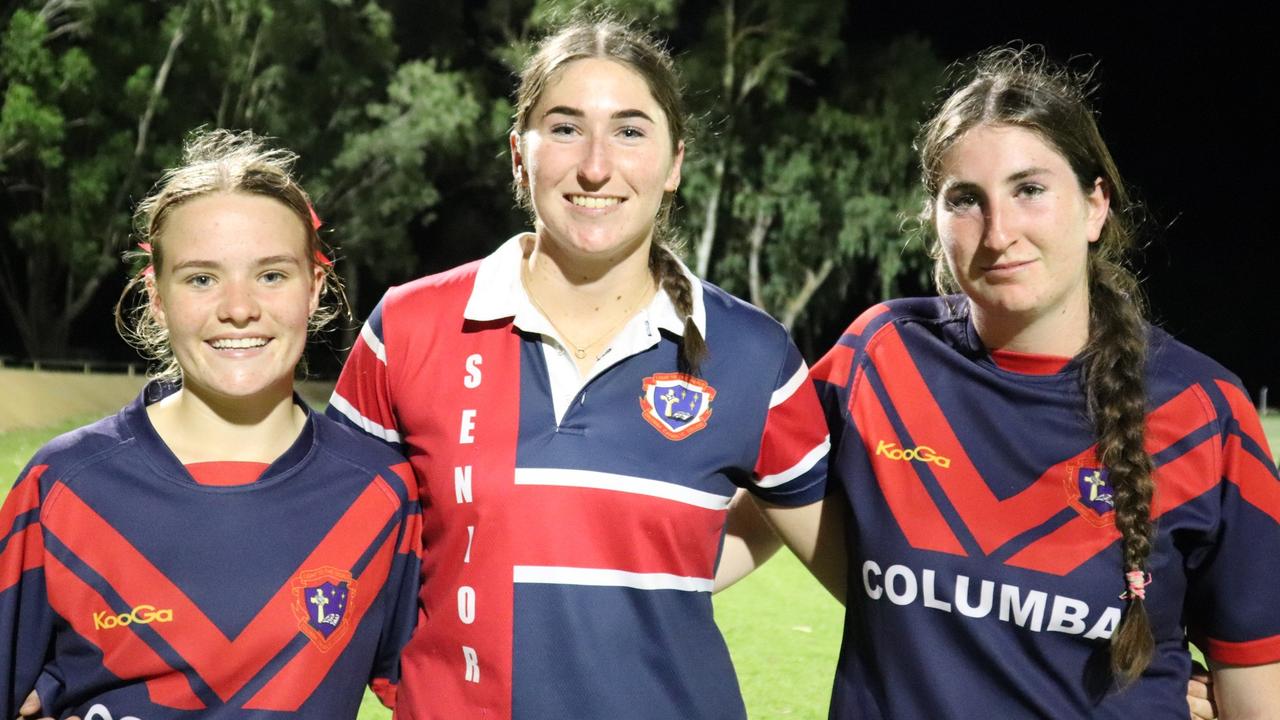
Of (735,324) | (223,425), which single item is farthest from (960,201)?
(223,425)

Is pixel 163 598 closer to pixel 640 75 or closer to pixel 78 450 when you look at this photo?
pixel 78 450

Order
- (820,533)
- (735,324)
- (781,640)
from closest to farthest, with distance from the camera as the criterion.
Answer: (735,324), (820,533), (781,640)

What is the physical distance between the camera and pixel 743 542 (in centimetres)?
306

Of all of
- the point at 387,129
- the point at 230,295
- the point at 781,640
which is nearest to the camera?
the point at 230,295

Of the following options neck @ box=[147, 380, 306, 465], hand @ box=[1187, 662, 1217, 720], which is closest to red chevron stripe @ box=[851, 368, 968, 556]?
hand @ box=[1187, 662, 1217, 720]

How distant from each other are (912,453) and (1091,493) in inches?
14.5

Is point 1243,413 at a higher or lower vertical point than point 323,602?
higher

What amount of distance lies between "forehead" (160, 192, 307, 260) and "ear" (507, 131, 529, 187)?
502mm

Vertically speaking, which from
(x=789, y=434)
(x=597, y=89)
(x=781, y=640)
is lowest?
(x=781, y=640)

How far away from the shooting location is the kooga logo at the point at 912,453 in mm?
2602

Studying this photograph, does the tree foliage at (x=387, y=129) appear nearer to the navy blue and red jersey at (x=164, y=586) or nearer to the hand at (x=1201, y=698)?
the navy blue and red jersey at (x=164, y=586)

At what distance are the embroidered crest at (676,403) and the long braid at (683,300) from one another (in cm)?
3

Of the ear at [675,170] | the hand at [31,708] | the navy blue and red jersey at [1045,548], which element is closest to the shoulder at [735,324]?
the ear at [675,170]

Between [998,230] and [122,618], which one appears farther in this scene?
[998,230]
